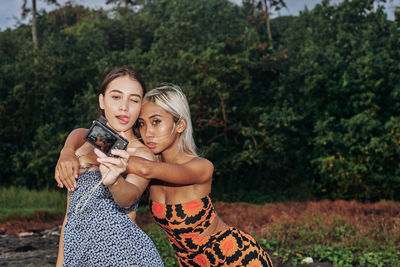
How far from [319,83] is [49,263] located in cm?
1589

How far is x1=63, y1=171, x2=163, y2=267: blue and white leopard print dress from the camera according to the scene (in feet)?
8.07

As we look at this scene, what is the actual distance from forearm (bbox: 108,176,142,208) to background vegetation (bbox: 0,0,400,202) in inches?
633

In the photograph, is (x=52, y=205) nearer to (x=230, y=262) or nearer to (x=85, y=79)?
(x=85, y=79)

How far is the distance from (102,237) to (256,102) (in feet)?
63.8

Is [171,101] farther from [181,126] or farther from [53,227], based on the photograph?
[53,227]

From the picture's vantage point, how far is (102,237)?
2.47 meters

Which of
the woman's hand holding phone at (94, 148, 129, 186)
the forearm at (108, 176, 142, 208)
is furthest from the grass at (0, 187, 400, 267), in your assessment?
the woman's hand holding phone at (94, 148, 129, 186)

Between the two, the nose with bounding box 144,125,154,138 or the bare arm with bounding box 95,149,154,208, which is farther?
the nose with bounding box 144,125,154,138

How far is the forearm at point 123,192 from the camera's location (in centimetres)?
225

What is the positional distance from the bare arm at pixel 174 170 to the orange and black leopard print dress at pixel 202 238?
0.83ft

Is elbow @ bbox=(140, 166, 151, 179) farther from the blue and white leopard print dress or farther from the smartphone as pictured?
the blue and white leopard print dress

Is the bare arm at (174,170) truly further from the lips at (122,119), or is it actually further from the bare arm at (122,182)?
the lips at (122,119)

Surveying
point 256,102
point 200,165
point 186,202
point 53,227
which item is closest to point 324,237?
point 186,202

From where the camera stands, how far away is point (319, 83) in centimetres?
2044
